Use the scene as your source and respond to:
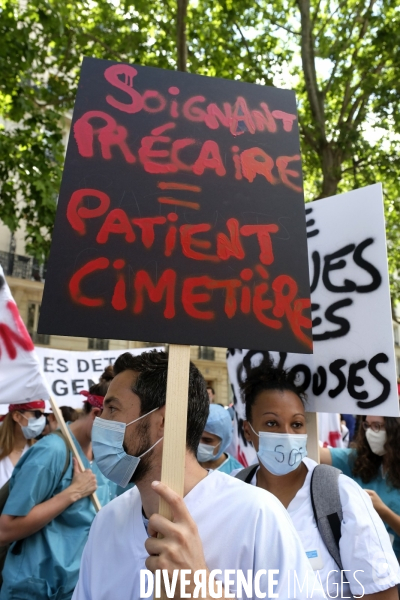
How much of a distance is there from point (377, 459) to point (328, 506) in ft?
4.88

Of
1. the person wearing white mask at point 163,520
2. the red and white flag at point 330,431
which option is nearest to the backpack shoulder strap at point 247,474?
the person wearing white mask at point 163,520

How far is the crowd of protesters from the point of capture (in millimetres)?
1555

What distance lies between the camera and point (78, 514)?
318 cm

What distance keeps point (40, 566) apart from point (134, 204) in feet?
6.77

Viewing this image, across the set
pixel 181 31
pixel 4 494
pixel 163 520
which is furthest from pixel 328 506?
pixel 181 31

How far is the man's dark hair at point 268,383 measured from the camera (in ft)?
8.91

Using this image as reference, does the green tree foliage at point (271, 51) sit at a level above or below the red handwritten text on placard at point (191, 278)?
above

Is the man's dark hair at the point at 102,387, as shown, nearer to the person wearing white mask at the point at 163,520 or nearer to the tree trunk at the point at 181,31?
the person wearing white mask at the point at 163,520

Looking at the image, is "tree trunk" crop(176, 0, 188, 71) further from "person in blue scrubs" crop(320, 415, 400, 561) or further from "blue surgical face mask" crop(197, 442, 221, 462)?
"person in blue scrubs" crop(320, 415, 400, 561)

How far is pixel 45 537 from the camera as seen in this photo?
304cm

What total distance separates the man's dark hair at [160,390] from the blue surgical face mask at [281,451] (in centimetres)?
69

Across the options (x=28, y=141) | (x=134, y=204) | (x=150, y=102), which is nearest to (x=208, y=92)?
(x=150, y=102)

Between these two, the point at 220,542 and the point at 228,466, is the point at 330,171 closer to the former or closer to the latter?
the point at 228,466

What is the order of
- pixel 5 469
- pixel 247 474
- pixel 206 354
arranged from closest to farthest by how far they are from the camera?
1. pixel 247 474
2. pixel 5 469
3. pixel 206 354
